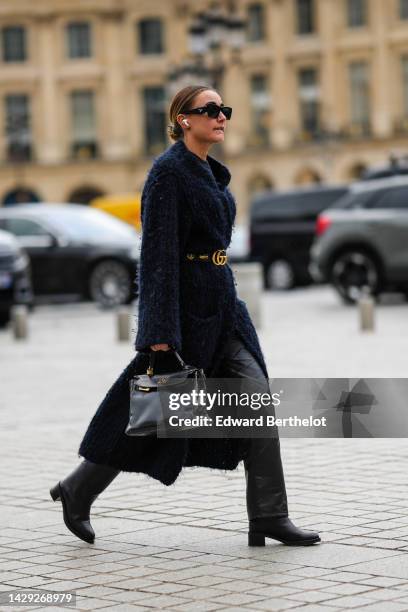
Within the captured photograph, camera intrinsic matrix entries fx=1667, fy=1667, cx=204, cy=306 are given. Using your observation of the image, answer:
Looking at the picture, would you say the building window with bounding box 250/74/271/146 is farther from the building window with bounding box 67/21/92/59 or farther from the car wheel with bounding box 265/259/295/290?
the car wheel with bounding box 265/259/295/290

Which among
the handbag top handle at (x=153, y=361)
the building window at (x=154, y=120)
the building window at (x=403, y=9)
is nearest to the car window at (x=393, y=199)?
the handbag top handle at (x=153, y=361)

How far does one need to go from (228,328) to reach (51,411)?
17.3ft

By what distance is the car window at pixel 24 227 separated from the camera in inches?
1011

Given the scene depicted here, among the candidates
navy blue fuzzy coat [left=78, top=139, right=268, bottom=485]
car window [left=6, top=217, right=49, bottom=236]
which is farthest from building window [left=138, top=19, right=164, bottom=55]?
navy blue fuzzy coat [left=78, top=139, right=268, bottom=485]

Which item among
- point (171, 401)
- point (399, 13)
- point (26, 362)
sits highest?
point (399, 13)

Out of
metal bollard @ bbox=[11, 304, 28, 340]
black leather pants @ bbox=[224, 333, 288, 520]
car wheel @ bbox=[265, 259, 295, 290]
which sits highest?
black leather pants @ bbox=[224, 333, 288, 520]

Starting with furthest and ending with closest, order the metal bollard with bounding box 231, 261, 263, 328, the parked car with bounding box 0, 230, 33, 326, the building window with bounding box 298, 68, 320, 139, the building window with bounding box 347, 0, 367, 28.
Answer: the building window with bounding box 298, 68, 320, 139 < the building window with bounding box 347, 0, 367, 28 < the parked car with bounding box 0, 230, 33, 326 < the metal bollard with bounding box 231, 261, 263, 328

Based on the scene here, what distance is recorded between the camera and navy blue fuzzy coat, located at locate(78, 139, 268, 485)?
20.0 ft

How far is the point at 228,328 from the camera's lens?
20.5 feet

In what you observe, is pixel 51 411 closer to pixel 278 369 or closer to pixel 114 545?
pixel 278 369

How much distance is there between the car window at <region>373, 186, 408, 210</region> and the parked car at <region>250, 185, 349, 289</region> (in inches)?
299

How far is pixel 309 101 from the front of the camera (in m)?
71.4

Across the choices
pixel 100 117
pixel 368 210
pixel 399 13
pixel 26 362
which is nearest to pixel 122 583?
pixel 26 362

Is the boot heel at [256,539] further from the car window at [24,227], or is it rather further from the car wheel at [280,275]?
the car wheel at [280,275]
